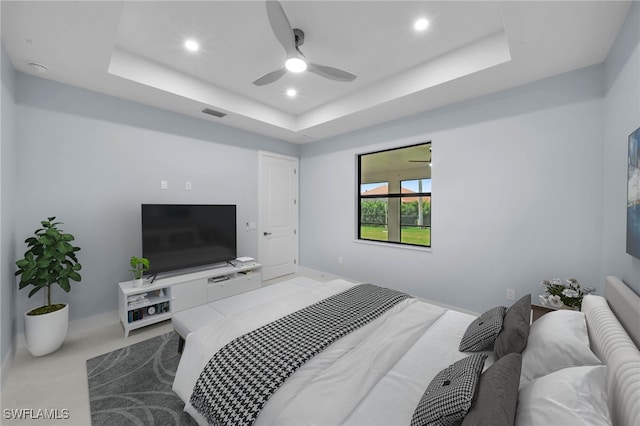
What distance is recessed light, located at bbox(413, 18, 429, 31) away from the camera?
2.20 meters

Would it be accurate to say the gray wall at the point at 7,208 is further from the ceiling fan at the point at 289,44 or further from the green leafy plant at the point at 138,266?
the ceiling fan at the point at 289,44

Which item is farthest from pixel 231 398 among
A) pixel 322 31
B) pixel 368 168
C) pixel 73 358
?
pixel 368 168

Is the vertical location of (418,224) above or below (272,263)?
above

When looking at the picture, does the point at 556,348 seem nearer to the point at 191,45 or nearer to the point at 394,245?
the point at 394,245

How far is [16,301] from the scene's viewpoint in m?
2.50

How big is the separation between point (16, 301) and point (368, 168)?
4563 mm

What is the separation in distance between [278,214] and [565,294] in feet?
13.1

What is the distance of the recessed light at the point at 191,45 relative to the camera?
2.47 metres

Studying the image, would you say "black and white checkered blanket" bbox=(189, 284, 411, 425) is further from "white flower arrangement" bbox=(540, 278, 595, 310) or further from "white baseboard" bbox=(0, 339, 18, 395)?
"white baseboard" bbox=(0, 339, 18, 395)

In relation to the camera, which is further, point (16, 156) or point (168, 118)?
point (168, 118)

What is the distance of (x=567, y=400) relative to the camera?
2.75ft

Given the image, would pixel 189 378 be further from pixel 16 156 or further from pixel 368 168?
→ pixel 368 168

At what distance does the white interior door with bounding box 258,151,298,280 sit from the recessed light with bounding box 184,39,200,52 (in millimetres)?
2089

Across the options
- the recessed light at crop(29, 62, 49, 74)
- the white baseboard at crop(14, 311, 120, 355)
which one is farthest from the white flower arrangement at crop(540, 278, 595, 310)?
the recessed light at crop(29, 62, 49, 74)
